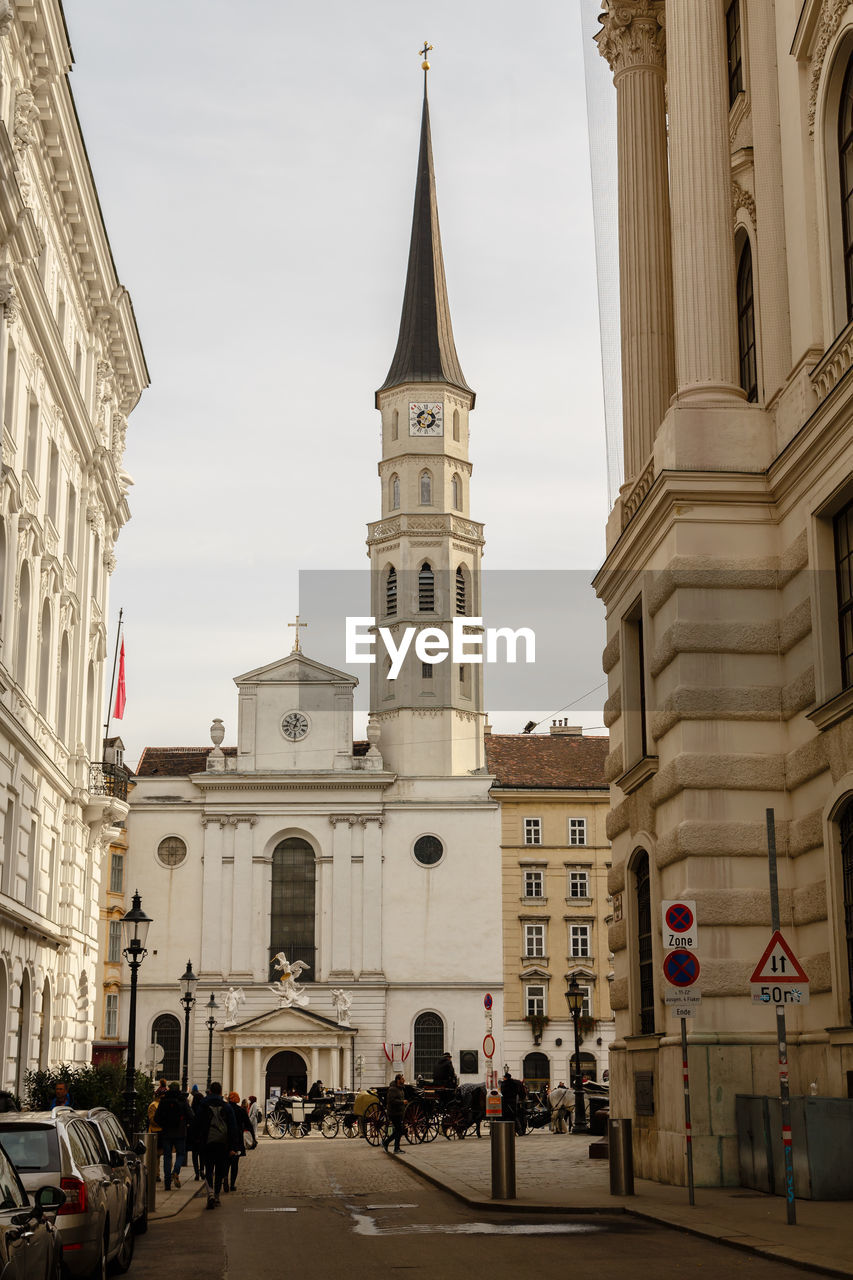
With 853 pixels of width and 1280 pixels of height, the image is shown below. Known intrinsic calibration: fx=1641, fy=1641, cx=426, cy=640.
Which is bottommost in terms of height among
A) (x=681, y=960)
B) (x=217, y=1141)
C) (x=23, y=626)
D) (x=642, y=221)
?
(x=217, y=1141)

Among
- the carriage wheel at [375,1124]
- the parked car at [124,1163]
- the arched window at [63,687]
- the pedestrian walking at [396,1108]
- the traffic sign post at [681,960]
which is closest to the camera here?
the parked car at [124,1163]

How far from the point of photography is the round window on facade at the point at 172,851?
77500mm

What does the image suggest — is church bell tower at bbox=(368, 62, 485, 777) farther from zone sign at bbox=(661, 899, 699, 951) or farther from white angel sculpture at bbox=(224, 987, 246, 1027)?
zone sign at bbox=(661, 899, 699, 951)

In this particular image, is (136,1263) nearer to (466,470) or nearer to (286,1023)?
(286,1023)

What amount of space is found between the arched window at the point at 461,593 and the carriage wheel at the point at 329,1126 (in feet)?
115

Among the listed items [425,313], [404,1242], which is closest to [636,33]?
[404,1242]

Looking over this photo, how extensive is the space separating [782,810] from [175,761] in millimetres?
62677

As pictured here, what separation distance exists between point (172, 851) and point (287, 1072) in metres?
11.9

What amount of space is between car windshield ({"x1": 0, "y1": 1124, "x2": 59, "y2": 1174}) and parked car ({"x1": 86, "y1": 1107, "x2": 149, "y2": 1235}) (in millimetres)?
2263

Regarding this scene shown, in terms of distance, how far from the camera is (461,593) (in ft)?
274

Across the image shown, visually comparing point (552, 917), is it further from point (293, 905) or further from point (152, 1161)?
point (152, 1161)

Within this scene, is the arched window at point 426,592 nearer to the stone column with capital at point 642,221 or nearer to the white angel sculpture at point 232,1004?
the white angel sculpture at point 232,1004

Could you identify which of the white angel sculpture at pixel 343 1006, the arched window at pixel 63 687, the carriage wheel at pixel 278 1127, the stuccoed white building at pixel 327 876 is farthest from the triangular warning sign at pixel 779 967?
the white angel sculpture at pixel 343 1006

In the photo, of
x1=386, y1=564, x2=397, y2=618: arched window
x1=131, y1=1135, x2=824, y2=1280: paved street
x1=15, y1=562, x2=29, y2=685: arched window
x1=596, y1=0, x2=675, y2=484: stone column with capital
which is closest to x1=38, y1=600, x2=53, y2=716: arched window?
x1=15, y1=562, x2=29, y2=685: arched window
